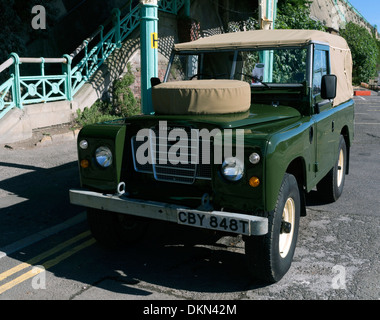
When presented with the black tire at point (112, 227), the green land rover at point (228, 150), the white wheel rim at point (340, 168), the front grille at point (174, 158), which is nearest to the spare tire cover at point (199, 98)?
the green land rover at point (228, 150)

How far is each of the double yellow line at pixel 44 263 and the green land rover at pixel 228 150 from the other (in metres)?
0.36

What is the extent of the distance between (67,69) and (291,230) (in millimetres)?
8370

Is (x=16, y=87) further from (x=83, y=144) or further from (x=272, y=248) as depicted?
(x=272, y=248)

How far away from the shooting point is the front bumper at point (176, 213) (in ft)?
11.5

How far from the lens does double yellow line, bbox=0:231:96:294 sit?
4082 millimetres

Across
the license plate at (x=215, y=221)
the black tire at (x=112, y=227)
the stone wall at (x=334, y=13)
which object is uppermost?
the stone wall at (x=334, y=13)

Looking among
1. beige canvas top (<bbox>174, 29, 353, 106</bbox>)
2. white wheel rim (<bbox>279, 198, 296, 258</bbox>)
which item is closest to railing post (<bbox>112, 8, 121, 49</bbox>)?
beige canvas top (<bbox>174, 29, 353, 106</bbox>)

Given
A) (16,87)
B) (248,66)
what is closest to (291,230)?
(248,66)

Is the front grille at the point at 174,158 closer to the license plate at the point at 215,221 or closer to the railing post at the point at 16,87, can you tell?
the license plate at the point at 215,221

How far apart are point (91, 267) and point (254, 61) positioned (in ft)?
10.1

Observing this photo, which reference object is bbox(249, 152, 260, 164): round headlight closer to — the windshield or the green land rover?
the green land rover

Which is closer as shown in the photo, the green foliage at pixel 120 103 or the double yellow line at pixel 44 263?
the double yellow line at pixel 44 263

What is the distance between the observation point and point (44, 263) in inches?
175

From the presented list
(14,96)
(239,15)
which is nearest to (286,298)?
(14,96)
